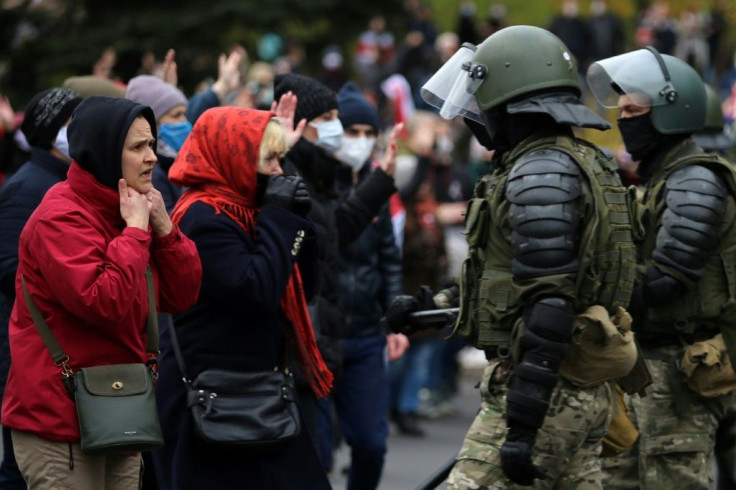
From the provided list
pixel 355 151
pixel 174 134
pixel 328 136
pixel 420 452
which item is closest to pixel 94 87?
pixel 174 134

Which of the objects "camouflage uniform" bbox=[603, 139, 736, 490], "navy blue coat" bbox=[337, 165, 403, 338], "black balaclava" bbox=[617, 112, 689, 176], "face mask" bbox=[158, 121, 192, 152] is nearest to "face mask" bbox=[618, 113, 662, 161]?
"black balaclava" bbox=[617, 112, 689, 176]

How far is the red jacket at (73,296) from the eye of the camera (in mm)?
4840

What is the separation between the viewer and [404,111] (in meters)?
19.1

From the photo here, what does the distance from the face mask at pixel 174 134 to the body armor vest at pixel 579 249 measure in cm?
256

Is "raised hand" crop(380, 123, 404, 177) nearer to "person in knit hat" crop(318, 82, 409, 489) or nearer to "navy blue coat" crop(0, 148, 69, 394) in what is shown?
"person in knit hat" crop(318, 82, 409, 489)

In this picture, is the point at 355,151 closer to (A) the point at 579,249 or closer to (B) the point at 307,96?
(B) the point at 307,96

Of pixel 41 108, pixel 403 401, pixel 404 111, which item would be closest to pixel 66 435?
pixel 41 108

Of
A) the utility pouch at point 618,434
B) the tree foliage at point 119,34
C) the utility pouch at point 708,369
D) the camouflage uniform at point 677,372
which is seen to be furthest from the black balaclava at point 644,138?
the tree foliage at point 119,34

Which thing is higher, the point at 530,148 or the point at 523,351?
the point at 530,148

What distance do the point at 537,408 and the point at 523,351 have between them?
21cm

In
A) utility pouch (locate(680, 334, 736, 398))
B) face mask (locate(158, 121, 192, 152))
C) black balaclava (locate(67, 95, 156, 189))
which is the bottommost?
utility pouch (locate(680, 334, 736, 398))

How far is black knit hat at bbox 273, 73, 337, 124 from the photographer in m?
7.35

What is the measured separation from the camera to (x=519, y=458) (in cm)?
494

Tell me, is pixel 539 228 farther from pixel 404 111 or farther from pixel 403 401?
pixel 404 111
